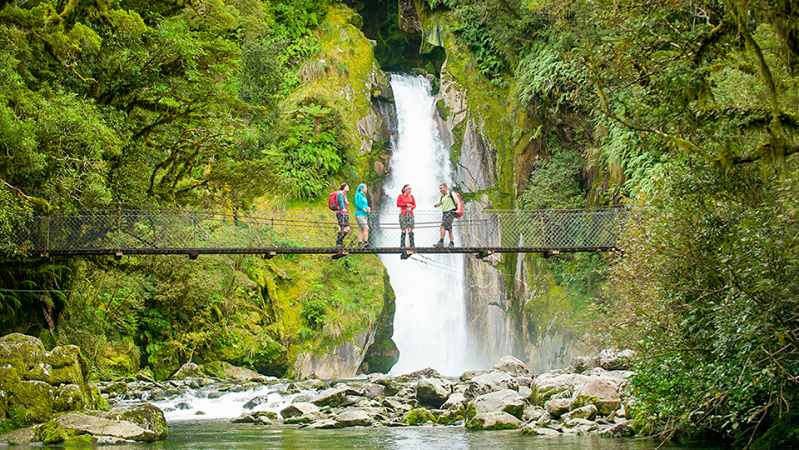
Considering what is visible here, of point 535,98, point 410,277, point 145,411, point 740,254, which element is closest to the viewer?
point 740,254

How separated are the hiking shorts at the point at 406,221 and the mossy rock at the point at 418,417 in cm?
361

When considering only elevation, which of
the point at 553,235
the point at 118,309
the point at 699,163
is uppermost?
the point at 699,163

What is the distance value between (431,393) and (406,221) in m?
3.44

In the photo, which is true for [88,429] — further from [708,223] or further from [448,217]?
[708,223]

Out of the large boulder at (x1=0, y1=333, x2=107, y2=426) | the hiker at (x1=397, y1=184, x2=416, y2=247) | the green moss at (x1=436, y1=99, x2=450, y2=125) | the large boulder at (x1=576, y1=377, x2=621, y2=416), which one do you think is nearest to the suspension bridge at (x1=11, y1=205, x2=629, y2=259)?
the hiker at (x1=397, y1=184, x2=416, y2=247)

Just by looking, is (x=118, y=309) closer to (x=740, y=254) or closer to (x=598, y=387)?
(x=598, y=387)

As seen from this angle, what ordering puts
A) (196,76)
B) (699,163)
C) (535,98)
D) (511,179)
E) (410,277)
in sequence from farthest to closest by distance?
(410,277)
(511,179)
(535,98)
(196,76)
(699,163)

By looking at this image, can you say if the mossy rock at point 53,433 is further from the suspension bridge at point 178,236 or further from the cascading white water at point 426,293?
the cascading white water at point 426,293

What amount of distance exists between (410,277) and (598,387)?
15053 mm

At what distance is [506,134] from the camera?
71.6 feet

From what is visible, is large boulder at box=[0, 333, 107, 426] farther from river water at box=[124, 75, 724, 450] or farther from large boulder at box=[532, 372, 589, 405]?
large boulder at box=[532, 372, 589, 405]

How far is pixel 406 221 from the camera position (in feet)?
40.8

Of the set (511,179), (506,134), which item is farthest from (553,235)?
(506,134)

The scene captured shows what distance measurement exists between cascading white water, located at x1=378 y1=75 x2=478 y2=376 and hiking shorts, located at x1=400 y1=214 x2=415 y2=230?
10.0 m
